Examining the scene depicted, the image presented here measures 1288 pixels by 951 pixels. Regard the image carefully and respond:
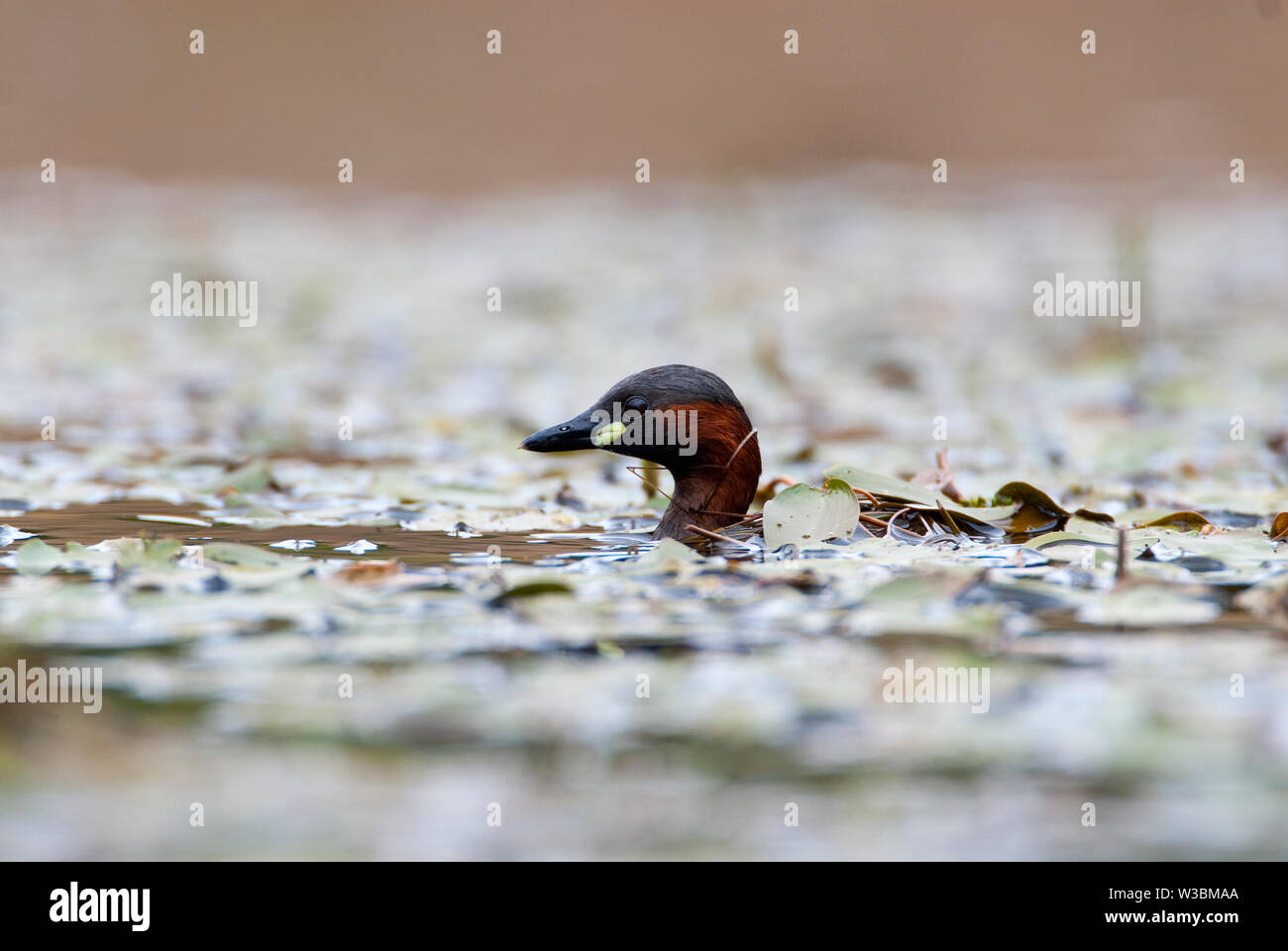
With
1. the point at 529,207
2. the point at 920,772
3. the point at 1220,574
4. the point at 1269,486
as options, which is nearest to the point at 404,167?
the point at 529,207

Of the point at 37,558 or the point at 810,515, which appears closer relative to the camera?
the point at 37,558
